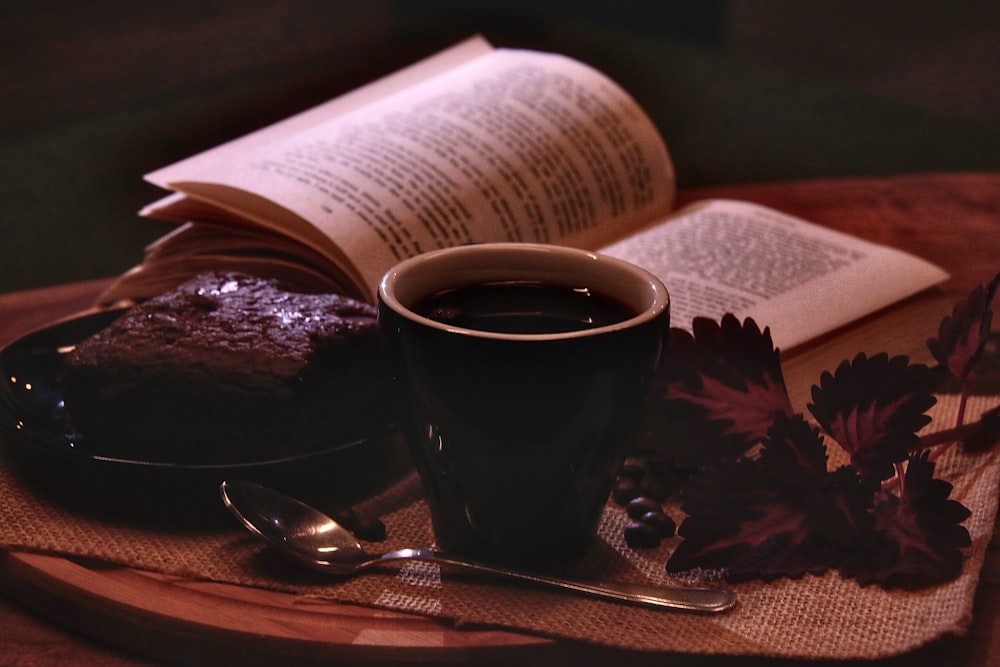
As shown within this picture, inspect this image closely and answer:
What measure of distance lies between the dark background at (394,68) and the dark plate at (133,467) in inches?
63.5

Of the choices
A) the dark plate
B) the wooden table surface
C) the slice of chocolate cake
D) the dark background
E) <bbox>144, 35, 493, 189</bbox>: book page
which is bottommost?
the dark background

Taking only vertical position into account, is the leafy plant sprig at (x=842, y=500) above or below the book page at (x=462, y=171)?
below

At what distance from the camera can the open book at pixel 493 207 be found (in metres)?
1.10

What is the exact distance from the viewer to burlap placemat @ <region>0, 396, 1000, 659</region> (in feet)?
2.28

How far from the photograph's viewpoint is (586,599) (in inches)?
29.0

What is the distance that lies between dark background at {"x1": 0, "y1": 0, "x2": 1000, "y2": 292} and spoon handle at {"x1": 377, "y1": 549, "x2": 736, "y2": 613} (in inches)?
73.3

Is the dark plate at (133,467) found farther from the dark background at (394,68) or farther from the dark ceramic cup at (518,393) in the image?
the dark background at (394,68)

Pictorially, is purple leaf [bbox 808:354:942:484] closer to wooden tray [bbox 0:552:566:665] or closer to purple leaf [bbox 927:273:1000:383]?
purple leaf [bbox 927:273:1000:383]

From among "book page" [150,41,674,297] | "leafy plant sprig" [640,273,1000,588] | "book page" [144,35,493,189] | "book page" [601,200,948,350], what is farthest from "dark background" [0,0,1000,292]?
"leafy plant sprig" [640,273,1000,588]

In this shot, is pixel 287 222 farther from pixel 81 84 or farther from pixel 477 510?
pixel 81 84

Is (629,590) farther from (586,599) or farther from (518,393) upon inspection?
(518,393)

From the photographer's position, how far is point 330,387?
83 centimetres

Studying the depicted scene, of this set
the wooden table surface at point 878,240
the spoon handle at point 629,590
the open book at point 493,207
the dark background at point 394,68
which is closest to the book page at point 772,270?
the open book at point 493,207

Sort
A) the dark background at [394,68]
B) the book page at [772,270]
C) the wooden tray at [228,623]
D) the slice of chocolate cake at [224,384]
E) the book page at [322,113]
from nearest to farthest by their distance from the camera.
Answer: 1. the wooden tray at [228,623]
2. the slice of chocolate cake at [224,384]
3. the book page at [772,270]
4. the book page at [322,113]
5. the dark background at [394,68]
